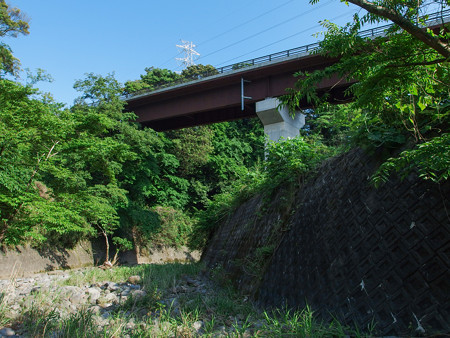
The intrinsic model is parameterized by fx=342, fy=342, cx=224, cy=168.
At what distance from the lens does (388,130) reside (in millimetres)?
5738

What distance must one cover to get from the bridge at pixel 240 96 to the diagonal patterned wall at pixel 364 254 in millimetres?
12831

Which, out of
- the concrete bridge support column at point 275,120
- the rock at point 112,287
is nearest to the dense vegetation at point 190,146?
the concrete bridge support column at point 275,120

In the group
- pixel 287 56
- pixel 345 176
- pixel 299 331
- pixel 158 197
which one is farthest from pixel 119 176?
pixel 299 331

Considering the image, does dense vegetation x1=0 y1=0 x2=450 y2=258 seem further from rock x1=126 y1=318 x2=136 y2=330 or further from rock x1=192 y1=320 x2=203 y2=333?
rock x1=126 y1=318 x2=136 y2=330

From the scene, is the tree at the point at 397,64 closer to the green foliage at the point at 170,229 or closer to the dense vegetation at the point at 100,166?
the dense vegetation at the point at 100,166

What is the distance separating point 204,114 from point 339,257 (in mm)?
21843

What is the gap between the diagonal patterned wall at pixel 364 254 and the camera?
3.93 meters

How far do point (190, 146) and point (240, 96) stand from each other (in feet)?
33.4

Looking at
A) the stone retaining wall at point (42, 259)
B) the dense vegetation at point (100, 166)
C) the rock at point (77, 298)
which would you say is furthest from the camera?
the stone retaining wall at point (42, 259)

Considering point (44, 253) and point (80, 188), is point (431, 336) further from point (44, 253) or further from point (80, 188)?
point (44, 253)

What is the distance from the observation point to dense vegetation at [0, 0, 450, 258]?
3697mm

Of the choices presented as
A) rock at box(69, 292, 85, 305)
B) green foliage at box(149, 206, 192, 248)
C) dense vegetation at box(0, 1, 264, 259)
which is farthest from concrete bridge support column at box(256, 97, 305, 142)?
rock at box(69, 292, 85, 305)

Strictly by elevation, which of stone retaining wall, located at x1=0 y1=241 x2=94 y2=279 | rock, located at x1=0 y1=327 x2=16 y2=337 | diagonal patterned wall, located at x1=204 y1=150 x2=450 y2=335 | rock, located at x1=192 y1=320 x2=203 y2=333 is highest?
diagonal patterned wall, located at x1=204 y1=150 x2=450 y2=335

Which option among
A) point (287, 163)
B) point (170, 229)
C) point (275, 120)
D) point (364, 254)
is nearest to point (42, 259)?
point (170, 229)
